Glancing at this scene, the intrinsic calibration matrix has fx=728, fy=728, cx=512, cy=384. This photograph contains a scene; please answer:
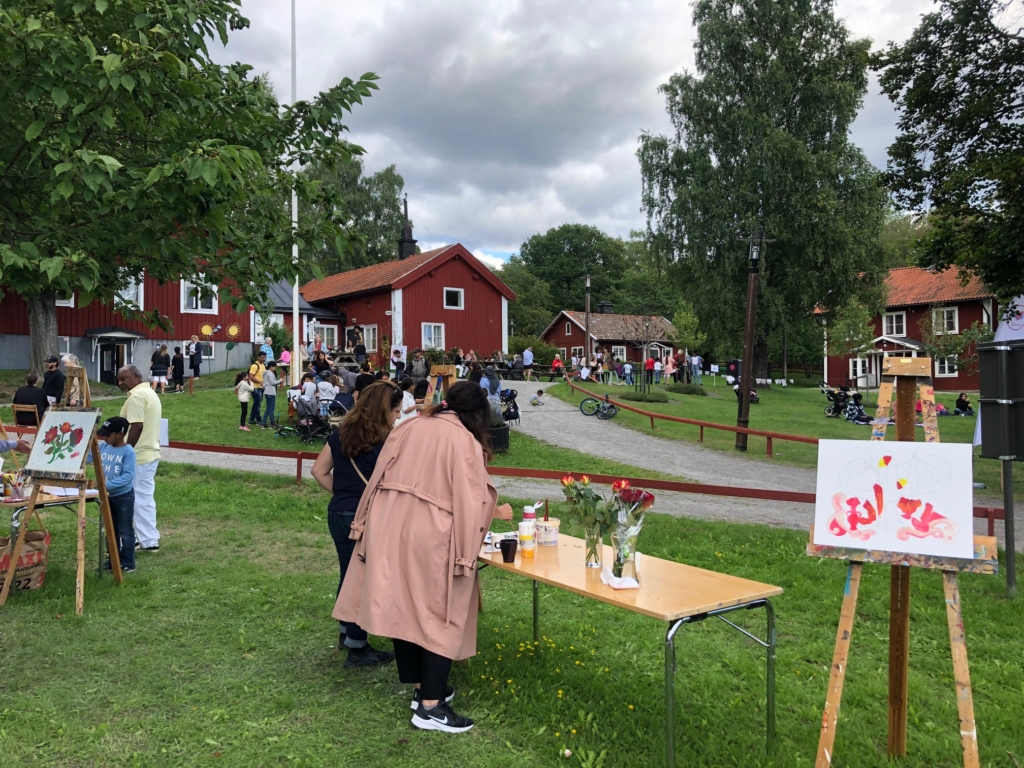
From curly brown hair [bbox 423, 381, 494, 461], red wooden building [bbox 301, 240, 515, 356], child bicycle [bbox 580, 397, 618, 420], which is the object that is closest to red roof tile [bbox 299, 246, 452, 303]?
red wooden building [bbox 301, 240, 515, 356]

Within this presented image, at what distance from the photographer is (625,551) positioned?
3678mm

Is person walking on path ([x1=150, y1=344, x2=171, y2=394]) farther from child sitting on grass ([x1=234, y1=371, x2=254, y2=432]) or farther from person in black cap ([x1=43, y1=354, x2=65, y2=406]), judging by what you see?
person in black cap ([x1=43, y1=354, x2=65, y2=406])

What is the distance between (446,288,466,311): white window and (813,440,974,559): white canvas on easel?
1308 inches

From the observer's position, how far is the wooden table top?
333 cm

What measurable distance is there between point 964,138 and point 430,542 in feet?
47.0

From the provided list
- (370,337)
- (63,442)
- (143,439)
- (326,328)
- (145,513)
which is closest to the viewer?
(63,442)

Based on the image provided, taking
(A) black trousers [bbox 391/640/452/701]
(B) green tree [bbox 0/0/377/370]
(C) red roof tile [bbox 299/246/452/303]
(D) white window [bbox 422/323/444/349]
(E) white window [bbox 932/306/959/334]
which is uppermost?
(C) red roof tile [bbox 299/246/452/303]

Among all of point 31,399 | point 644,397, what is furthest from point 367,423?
point 644,397

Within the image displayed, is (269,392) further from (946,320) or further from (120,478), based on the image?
(946,320)

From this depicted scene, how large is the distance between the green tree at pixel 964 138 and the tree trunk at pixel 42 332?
77.0ft

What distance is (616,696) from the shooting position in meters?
4.17

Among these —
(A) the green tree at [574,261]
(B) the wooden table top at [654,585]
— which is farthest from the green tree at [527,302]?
(B) the wooden table top at [654,585]

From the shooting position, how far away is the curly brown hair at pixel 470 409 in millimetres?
3754

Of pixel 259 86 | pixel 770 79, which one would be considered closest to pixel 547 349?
pixel 770 79
